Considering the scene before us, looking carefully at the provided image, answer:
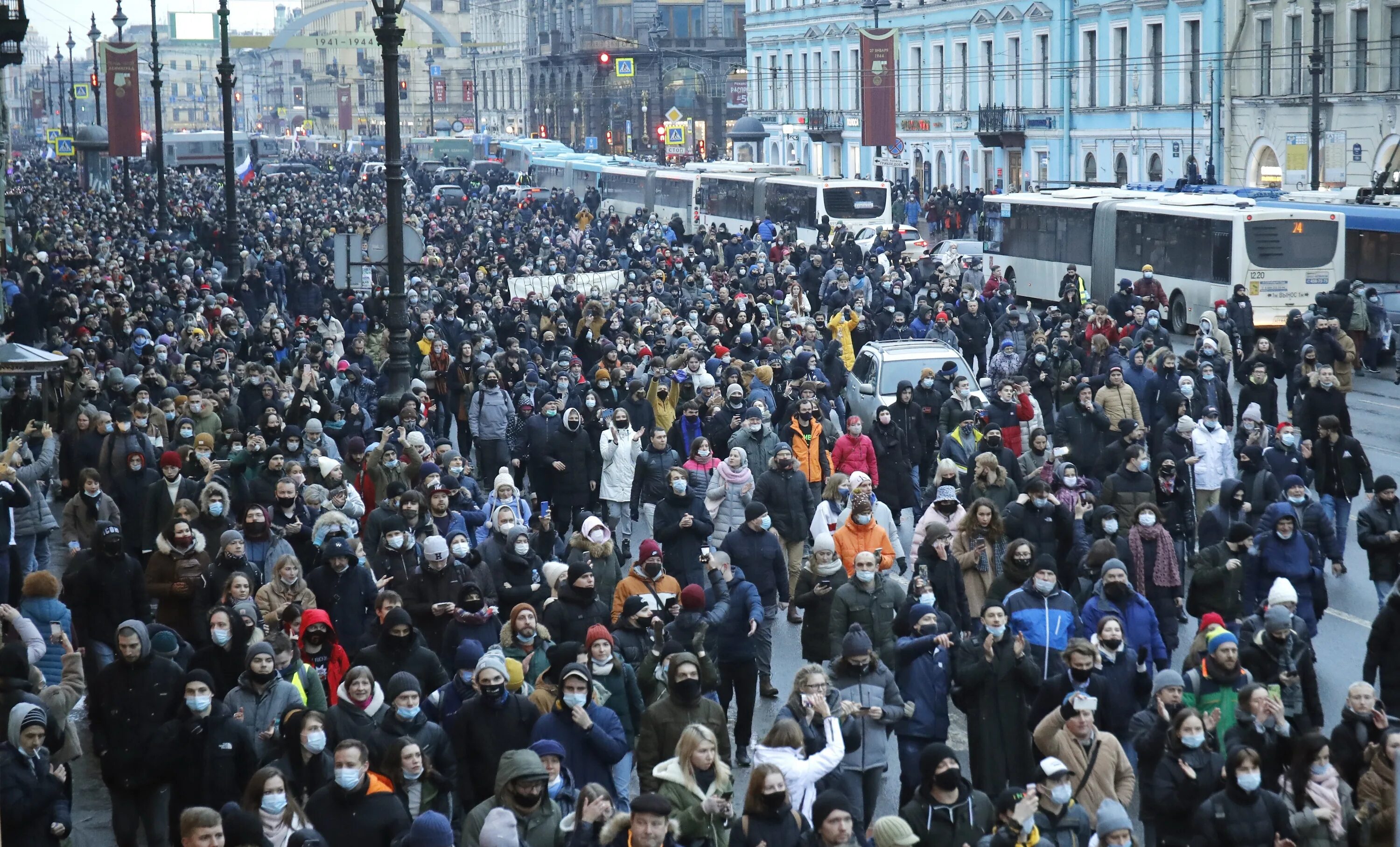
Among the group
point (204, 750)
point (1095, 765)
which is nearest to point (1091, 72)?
point (1095, 765)

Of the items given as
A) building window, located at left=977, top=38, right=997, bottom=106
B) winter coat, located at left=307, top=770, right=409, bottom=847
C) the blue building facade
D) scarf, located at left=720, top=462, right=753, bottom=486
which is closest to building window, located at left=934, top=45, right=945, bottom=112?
the blue building facade

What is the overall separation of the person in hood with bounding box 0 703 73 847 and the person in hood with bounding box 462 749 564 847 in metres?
1.97

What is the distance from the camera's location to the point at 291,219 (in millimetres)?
50000

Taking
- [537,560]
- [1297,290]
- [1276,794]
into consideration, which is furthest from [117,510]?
[1297,290]

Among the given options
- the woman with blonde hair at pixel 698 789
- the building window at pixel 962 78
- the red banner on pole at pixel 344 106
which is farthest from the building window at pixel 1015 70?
the woman with blonde hair at pixel 698 789

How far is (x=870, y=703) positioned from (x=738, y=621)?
1955mm

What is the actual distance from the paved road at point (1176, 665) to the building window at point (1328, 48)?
30146 mm

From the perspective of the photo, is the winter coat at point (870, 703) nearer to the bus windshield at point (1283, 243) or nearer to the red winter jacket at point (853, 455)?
the red winter jacket at point (853, 455)

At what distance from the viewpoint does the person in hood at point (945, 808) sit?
7.71 m

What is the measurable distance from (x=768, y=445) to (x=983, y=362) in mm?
11291

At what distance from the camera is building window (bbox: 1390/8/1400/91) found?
4475 cm

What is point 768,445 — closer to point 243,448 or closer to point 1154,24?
point 243,448

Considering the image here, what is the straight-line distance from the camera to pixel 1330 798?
8109mm

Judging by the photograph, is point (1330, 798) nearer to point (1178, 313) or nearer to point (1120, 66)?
point (1178, 313)
